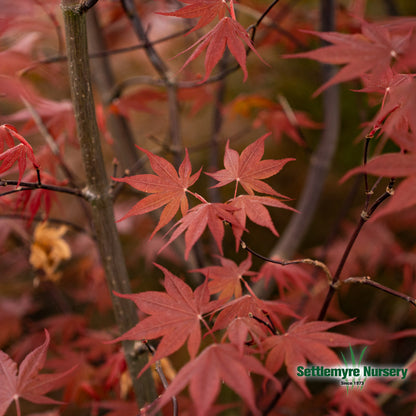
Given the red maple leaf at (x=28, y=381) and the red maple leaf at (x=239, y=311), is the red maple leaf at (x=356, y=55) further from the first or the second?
the red maple leaf at (x=28, y=381)

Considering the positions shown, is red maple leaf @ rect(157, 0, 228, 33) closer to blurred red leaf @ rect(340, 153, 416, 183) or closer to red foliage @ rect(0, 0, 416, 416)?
red foliage @ rect(0, 0, 416, 416)

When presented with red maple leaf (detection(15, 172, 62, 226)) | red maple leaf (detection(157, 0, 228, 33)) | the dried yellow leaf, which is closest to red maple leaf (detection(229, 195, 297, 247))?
red maple leaf (detection(157, 0, 228, 33))

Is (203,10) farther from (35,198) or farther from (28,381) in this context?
(28,381)

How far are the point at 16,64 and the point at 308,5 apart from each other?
1411mm

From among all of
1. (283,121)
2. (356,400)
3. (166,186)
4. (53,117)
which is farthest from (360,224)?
(53,117)

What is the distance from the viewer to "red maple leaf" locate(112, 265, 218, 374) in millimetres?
437

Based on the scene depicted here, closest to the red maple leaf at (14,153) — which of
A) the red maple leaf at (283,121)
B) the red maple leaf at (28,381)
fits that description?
the red maple leaf at (28,381)

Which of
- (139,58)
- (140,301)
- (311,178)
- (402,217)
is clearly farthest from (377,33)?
(139,58)

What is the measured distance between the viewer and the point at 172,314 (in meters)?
0.46

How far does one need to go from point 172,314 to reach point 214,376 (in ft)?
0.40

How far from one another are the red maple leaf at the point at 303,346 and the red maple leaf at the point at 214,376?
0.30 feet

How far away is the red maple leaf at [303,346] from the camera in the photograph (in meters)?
0.44

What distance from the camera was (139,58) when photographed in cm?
183

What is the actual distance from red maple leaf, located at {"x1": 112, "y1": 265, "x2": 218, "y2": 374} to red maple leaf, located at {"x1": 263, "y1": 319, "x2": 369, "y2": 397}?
0.33 feet
